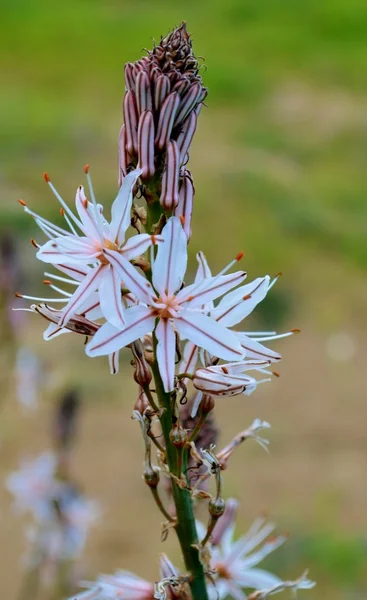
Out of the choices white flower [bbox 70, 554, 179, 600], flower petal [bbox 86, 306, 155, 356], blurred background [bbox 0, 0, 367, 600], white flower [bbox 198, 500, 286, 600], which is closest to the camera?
flower petal [bbox 86, 306, 155, 356]

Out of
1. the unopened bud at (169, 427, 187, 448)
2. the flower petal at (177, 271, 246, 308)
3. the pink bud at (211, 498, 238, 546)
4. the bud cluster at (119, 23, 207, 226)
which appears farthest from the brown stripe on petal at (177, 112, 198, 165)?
the pink bud at (211, 498, 238, 546)

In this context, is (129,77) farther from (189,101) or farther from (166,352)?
(166,352)

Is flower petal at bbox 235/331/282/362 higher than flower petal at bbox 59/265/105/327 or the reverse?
the reverse

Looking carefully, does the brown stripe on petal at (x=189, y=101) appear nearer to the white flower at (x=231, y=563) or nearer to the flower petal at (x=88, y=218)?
the flower petal at (x=88, y=218)

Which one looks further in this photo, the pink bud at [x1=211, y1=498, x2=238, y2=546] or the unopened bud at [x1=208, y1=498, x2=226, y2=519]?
the pink bud at [x1=211, y1=498, x2=238, y2=546]

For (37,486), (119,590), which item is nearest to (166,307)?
(119,590)

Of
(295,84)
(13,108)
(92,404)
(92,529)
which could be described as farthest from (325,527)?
(295,84)

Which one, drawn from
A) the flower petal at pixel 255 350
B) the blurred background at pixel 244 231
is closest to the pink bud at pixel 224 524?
the flower petal at pixel 255 350

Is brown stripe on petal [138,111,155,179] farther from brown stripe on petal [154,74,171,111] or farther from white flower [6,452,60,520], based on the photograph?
white flower [6,452,60,520]

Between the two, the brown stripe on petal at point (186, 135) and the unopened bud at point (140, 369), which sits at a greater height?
the brown stripe on petal at point (186, 135)
